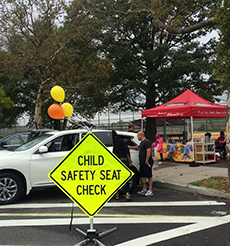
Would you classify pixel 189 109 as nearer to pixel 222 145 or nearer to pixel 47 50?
pixel 222 145

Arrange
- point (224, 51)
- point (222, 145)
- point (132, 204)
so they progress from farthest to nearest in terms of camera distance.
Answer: point (222, 145)
point (224, 51)
point (132, 204)

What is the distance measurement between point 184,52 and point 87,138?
674 inches

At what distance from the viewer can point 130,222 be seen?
5383 millimetres

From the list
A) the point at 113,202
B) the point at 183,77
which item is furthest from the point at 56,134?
the point at 183,77

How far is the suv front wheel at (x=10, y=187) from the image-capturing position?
656 cm

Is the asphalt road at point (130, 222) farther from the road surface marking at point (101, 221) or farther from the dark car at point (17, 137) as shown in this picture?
the dark car at point (17, 137)

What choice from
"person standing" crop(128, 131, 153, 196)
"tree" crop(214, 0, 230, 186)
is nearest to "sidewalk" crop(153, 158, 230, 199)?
"person standing" crop(128, 131, 153, 196)

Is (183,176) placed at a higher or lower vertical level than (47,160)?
lower

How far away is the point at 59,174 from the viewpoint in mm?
4477

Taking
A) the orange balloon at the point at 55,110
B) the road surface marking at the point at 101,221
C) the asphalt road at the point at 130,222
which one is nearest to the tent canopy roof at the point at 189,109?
the asphalt road at the point at 130,222

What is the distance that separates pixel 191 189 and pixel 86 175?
14.4ft

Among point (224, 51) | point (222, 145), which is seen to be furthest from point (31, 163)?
point (222, 145)

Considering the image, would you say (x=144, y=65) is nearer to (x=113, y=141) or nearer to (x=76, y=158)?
(x=113, y=141)

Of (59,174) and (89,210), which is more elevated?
(59,174)
